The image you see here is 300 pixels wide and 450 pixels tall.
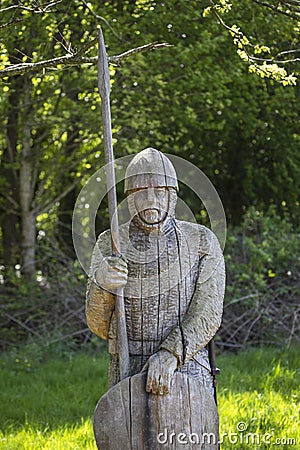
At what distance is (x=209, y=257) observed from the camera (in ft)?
11.7

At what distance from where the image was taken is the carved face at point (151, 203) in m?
3.43

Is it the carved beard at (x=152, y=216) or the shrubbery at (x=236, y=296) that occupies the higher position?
the carved beard at (x=152, y=216)

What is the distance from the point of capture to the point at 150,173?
11.3 ft

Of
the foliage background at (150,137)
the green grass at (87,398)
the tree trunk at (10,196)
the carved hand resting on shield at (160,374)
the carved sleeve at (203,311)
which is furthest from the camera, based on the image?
the tree trunk at (10,196)

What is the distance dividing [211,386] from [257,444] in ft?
5.91

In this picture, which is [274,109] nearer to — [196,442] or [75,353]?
[75,353]

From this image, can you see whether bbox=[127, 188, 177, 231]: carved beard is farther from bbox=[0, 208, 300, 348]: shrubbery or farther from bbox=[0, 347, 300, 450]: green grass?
bbox=[0, 208, 300, 348]: shrubbery

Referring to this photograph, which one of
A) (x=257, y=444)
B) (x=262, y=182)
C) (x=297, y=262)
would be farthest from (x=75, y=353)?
(x=262, y=182)

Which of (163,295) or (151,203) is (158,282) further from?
(151,203)

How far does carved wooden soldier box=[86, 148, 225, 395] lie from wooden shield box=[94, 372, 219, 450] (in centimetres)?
15

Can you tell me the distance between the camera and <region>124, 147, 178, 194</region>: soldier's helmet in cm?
345

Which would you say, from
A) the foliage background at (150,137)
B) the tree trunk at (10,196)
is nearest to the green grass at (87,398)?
the foliage background at (150,137)

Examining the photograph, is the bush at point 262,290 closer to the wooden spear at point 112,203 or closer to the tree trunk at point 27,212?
the tree trunk at point 27,212

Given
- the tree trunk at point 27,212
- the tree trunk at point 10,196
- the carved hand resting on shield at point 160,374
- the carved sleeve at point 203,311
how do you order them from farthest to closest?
1. the tree trunk at point 27,212
2. the tree trunk at point 10,196
3. the carved sleeve at point 203,311
4. the carved hand resting on shield at point 160,374
